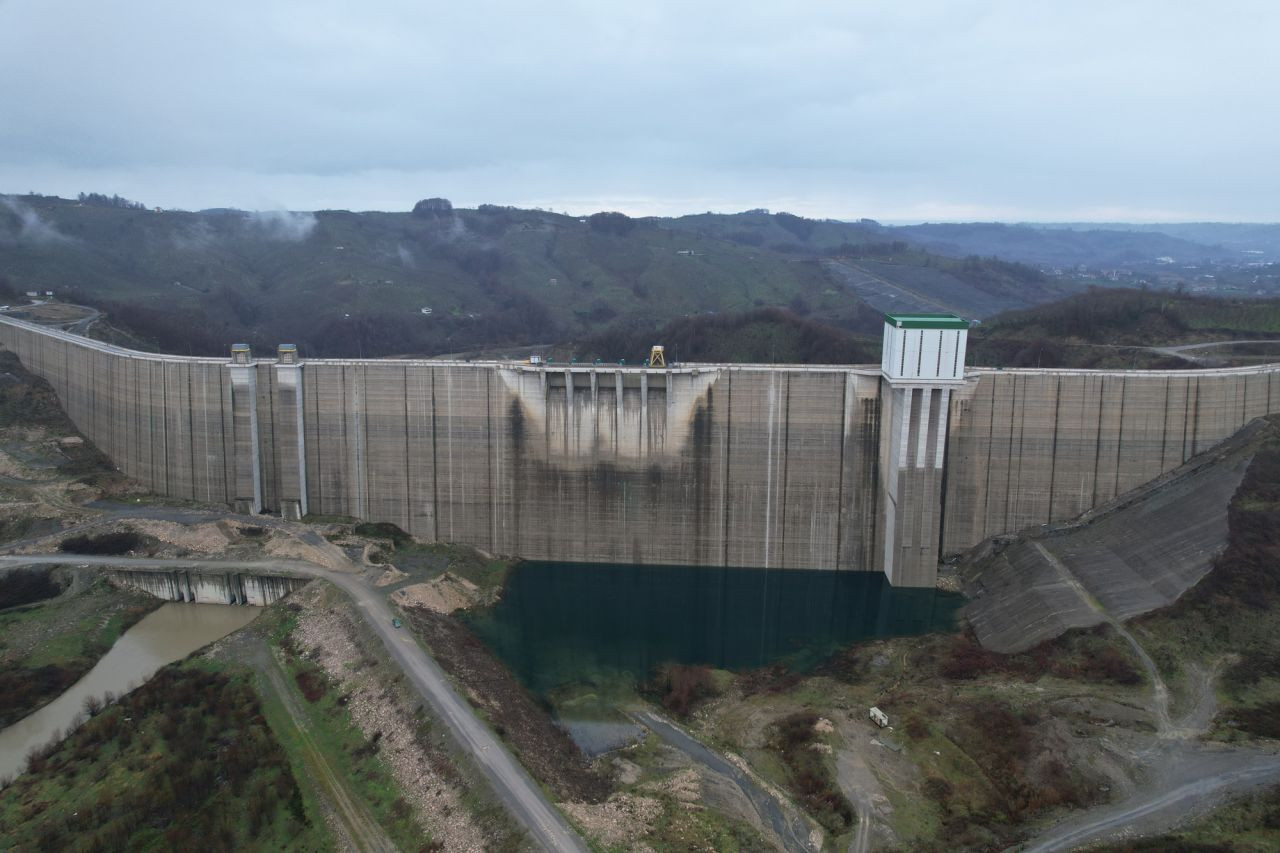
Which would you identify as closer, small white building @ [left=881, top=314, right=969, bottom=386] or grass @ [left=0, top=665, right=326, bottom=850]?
grass @ [left=0, top=665, right=326, bottom=850]

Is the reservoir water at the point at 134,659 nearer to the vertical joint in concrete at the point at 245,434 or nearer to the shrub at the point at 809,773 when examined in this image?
the vertical joint in concrete at the point at 245,434

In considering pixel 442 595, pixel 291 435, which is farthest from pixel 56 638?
pixel 442 595

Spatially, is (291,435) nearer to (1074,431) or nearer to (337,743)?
(337,743)

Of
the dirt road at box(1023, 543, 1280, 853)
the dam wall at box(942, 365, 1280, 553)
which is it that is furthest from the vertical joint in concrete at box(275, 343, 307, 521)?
the dirt road at box(1023, 543, 1280, 853)

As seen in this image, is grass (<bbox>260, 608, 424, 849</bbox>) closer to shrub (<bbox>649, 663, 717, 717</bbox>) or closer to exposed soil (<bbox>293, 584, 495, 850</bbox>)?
exposed soil (<bbox>293, 584, 495, 850</bbox>)

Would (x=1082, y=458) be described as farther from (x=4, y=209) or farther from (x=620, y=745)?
(x=4, y=209)

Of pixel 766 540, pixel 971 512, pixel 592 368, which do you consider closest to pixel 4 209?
pixel 592 368

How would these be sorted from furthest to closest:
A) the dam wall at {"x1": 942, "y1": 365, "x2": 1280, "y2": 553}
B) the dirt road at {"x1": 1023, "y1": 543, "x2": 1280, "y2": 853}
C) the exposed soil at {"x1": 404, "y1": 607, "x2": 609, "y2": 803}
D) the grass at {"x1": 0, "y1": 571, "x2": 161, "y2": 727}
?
1. the dam wall at {"x1": 942, "y1": 365, "x2": 1280, "y2": 553}
2. the grass at {"x1": 0, "y1": 571, "x2": 161, "y2": 727}
3. the exposed soil at {"x1": 404, "y1": 607, "x2": 609, "y2": 803}
4. the dirt road at {"x1": 1023, "y1": 543, "x2": 1280, "y2": 853}
